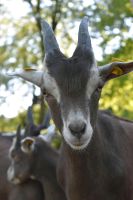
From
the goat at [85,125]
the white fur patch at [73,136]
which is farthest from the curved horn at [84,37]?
the white fur patch at [73,136]

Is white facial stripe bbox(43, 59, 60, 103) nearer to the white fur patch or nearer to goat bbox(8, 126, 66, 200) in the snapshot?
the white fur patch

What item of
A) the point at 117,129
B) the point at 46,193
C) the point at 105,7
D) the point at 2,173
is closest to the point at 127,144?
the point at 117,129

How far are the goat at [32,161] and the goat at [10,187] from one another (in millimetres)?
230

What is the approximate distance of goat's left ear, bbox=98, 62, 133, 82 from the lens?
9.35 m

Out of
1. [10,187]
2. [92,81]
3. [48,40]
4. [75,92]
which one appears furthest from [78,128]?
[10,187]

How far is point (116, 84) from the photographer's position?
2558 cm

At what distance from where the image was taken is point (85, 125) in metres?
8.42

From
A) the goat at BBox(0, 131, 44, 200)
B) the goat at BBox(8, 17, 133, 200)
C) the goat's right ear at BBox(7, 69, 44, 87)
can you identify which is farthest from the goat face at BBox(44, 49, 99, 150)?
the goat at BBox(0, 131, 44, 200)

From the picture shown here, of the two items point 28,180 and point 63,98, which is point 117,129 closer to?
point 63,98

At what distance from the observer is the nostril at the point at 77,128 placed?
27.3ft

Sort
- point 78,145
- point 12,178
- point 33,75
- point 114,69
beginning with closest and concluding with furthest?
point 78,145 < point 114,69 < point 33,75 < point 12,178

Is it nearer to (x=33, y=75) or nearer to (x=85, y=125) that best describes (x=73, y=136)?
(x=85, y=125)

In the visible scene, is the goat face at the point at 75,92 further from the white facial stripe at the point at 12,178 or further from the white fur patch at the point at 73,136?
the white facial stripe at the point at 12,178

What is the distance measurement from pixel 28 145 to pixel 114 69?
15.9 feet
